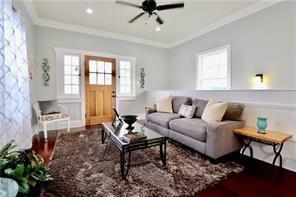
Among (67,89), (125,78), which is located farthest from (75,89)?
(125,78)

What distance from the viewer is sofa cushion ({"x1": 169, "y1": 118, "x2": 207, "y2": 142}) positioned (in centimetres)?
244

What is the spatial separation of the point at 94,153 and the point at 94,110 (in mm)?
2359

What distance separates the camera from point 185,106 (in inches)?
138

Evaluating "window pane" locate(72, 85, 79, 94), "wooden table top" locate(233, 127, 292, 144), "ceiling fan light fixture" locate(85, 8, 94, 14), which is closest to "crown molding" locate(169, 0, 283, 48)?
"wooden table top" locate(233, 127, 292, 144)

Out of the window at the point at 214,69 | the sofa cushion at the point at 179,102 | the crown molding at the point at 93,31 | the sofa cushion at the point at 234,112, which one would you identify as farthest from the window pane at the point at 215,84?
the crown molding at the point at 93,31

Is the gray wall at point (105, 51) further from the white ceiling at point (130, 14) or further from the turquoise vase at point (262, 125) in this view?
the turquoise vase at point (262, 125)

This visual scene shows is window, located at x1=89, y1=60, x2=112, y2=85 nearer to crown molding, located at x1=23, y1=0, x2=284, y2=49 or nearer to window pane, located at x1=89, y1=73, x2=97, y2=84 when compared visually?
window pane, located at x1=89, y1=73, x2=97, y2=84

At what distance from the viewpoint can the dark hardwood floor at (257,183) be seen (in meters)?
1.70

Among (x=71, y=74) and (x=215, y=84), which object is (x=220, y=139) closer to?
(x=215, y=84)

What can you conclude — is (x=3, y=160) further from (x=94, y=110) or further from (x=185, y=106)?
(x=94, y=110)

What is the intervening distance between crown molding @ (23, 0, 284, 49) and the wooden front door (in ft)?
2.59

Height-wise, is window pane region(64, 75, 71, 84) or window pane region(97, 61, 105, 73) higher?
window pane region(97, 61, 105, 73)

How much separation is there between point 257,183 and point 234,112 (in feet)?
3.79

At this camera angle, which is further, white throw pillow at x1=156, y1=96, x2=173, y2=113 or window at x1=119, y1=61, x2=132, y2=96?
window at x1=119, y1=61, x2=132, y2=96
